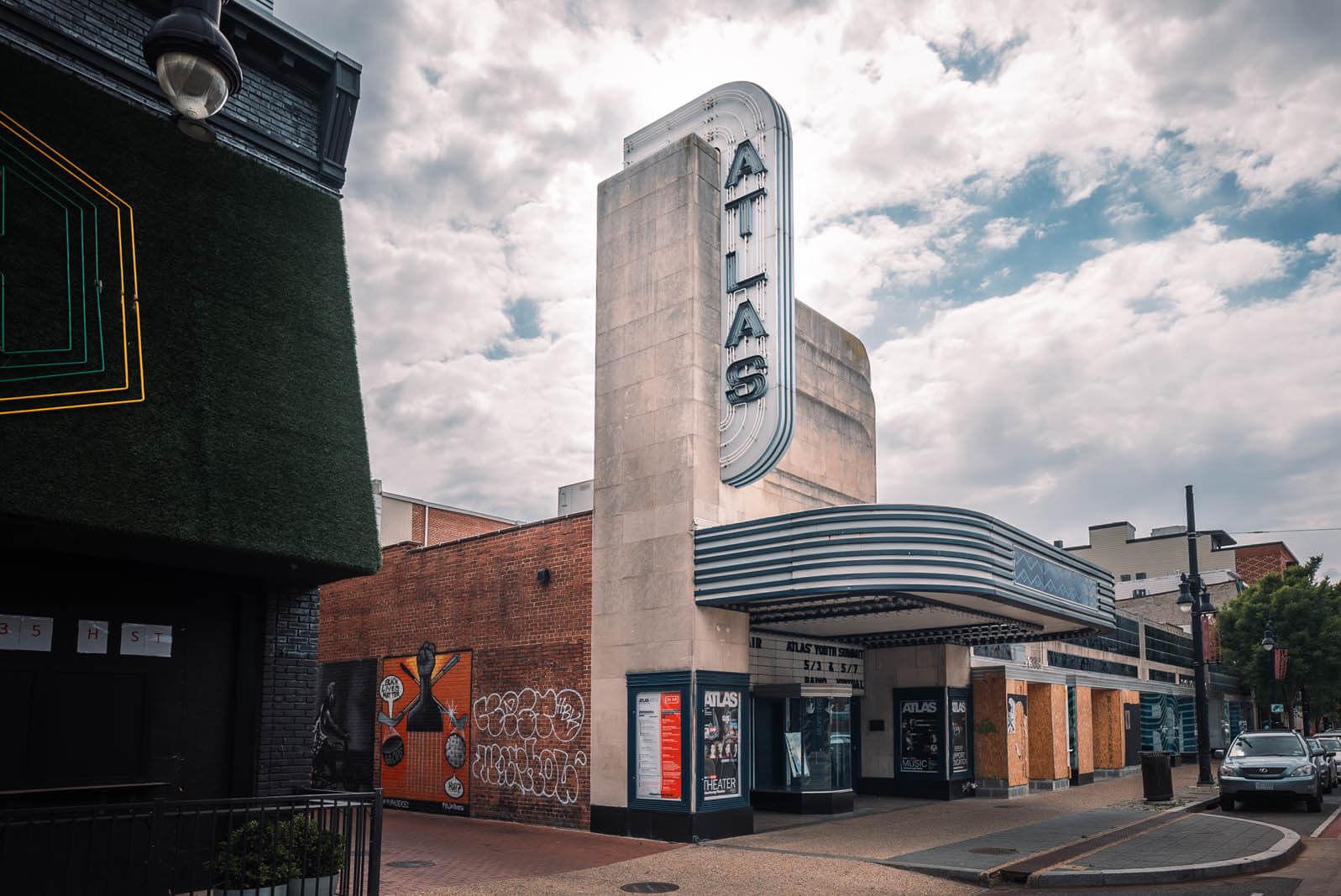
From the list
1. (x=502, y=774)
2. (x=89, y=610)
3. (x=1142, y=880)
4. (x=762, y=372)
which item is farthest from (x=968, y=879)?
(x=89, y=610)

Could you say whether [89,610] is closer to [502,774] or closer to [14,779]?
[14,779]

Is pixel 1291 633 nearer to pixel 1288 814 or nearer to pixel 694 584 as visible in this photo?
pixel 1288 814

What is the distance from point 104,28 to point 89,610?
20.1ft

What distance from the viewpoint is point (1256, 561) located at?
75062mm

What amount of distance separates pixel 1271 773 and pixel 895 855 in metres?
10.7

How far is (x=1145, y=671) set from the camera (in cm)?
3875

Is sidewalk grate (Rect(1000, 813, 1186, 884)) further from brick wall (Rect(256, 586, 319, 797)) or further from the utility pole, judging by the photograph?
brick wall (Rect(256, 586, 319, 797))

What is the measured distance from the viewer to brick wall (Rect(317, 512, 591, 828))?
18953 mm

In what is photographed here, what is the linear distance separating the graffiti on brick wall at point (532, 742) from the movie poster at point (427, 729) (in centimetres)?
60

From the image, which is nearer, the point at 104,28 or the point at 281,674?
the point at 104,28

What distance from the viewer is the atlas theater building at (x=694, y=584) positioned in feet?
55.1

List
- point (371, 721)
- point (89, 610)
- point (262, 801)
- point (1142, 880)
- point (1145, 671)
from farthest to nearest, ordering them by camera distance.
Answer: point (1145, 671)
point (371, 721)
point (1142, 880)
point (89, 610)
point (262, 801)

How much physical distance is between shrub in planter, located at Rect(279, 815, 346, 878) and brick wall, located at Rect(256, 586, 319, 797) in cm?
175

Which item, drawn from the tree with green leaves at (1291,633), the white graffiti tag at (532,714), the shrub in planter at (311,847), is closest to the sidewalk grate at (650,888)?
the shrub in planter at (311,847)
